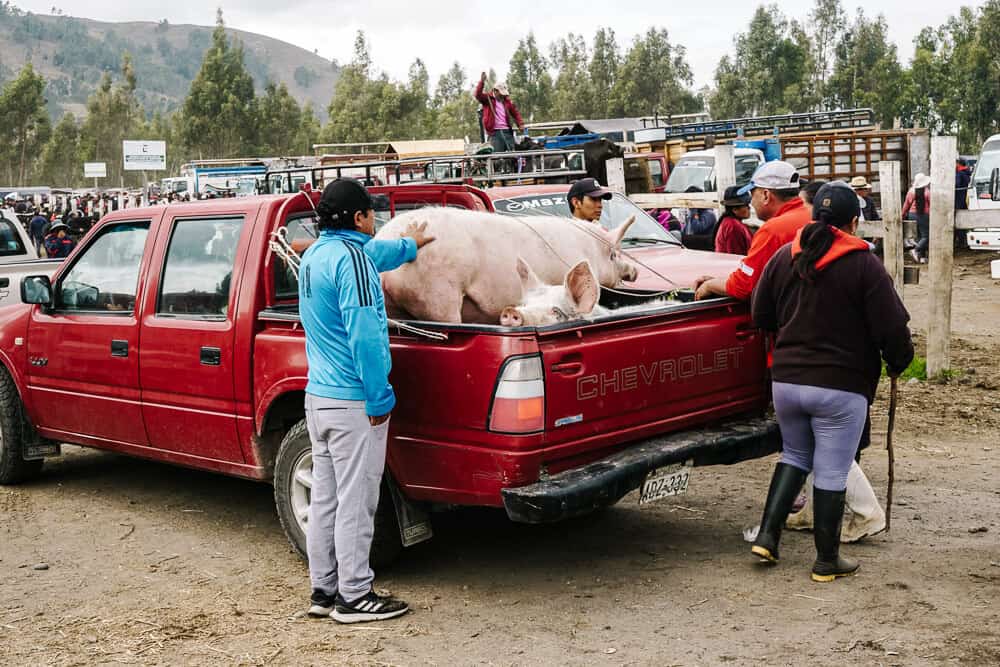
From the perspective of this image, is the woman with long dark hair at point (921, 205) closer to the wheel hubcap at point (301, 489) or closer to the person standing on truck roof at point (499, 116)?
the person standing on truck roof at point (499, 116)

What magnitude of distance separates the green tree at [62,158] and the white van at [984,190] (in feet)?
259

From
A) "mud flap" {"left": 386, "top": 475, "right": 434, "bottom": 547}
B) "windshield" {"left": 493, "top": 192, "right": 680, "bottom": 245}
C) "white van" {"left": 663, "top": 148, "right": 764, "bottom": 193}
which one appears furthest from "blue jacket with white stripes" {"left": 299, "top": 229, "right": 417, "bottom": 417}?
"white van" {"left": 663, "top": 148, "right": 764, "bottom": 193}

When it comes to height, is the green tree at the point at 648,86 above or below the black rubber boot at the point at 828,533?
above

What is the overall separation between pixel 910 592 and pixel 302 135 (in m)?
85.2

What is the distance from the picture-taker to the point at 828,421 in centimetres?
491

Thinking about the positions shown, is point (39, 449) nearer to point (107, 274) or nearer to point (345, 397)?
point (107, 274)

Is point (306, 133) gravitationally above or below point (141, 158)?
above

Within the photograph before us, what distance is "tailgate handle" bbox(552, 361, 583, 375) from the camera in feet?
14.9

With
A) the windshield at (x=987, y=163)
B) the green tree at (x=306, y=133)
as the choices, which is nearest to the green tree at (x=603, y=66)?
the green tree at (x=306, y=133)

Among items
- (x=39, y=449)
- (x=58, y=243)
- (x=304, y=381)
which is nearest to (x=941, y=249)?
(x=304, y=381)

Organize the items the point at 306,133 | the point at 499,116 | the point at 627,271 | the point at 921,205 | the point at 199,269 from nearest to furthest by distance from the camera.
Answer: the point at 199,269, the point at 627,271, the point at 499,116, the point at 921,205, the point at 306,133

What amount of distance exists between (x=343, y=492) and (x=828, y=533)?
2203mm

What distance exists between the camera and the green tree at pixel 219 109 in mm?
76688

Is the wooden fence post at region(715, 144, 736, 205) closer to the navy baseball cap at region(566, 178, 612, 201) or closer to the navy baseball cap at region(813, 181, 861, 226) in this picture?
the navy baseball cap at region(566, 178, 612, 201)
